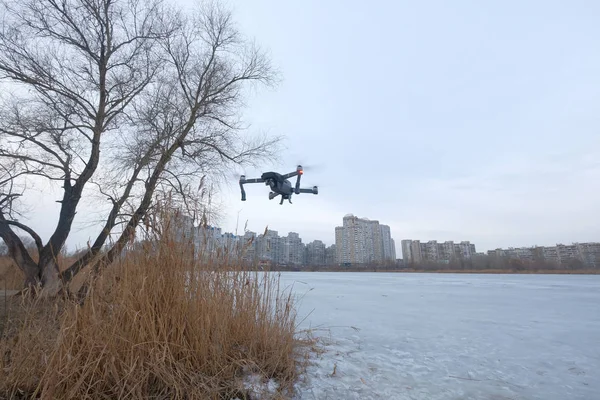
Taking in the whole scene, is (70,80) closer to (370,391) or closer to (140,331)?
(140,331)

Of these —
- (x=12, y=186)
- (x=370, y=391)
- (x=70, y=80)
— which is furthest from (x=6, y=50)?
(x=370, y=391)

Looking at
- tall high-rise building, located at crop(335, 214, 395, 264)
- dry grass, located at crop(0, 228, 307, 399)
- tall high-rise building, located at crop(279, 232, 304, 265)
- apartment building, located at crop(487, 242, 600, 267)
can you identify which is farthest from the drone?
apartment building, located at crop(487, 242, 600, 267)

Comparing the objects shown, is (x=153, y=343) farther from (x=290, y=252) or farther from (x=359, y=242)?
(x=359, y=242)

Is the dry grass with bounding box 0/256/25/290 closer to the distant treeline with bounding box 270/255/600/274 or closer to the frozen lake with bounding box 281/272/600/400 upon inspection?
the frozen lake with bounding box 281/272/600/400

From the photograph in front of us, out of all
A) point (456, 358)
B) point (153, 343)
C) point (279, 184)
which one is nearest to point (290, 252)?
point (279, 184)

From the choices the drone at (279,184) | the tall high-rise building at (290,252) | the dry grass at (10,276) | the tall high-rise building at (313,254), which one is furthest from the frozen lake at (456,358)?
the tall high-rise building at (313,254)

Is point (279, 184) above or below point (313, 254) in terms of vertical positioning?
above

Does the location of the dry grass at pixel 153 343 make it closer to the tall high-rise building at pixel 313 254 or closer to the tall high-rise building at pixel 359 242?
the tall high-rise building at pixel 313 254

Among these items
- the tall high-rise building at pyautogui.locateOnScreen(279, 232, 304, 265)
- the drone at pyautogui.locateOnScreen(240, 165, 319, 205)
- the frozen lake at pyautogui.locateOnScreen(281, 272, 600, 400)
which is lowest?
the frozen lake at pyautogui.locateOnScreen(281, 272, 600, 400)
